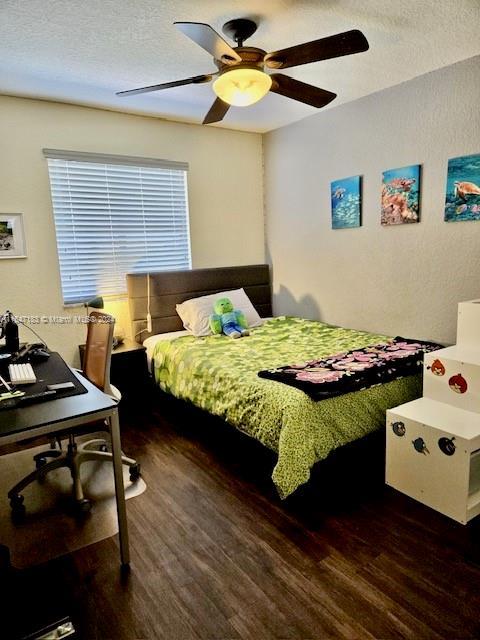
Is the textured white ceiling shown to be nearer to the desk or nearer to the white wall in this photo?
the white wall

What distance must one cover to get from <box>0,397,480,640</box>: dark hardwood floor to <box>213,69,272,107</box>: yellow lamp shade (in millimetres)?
1981

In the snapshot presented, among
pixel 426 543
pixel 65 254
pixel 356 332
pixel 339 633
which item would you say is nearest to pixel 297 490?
pixel 426 543

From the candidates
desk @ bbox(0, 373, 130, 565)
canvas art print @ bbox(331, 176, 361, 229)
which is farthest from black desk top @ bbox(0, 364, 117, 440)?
canvas art print @ bbox(331, 176, 361, 229)

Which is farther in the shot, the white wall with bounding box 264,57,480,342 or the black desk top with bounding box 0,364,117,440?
the white wall with bounding box 264,57,480,342

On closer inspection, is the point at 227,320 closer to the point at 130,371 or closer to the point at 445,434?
the point at 130,371

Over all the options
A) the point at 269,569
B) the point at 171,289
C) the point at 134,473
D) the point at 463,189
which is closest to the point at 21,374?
the point at 134,473

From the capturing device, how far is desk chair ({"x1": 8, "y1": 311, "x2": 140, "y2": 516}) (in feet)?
7.28

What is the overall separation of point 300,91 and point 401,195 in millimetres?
1296

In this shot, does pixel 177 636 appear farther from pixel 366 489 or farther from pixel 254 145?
pixel 254 145

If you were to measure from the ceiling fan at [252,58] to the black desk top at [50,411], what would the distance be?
156cm

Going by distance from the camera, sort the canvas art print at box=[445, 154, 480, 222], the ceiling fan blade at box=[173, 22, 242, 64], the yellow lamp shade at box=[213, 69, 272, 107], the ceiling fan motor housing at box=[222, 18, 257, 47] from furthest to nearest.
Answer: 1. the canvas art print at box=[445, 154, 480, 222]
2. the ceiling fan motor housing at box=[222, 18, 257, 47]
3. the yellow lamp shade at box=[213, 69, 272, 107]
4. the ceiling fan blade at box=[173, 22, 242, 64]

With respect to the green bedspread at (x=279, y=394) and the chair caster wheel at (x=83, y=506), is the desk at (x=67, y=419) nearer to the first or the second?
the chair caster wheel at (x=83, y=506)

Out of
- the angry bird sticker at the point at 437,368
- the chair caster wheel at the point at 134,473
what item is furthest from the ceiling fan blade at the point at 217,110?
the chair caster wheel at the point at 134,473

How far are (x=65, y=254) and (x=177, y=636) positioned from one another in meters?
2.94
